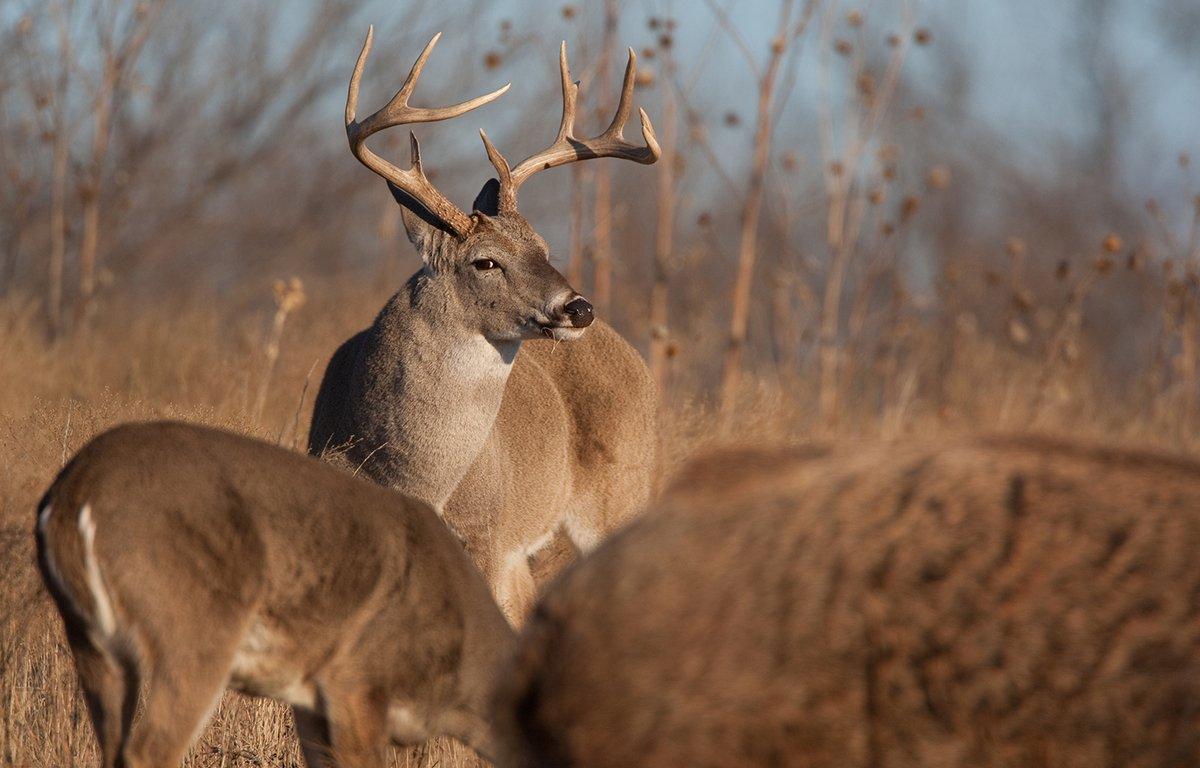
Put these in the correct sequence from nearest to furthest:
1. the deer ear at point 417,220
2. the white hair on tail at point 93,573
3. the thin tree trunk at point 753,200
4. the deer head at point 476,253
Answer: the white hair on tail at point 93,573
the deer head at point 476,253
the deer ear at point 417,220
the thin tree trunk at point 753,200

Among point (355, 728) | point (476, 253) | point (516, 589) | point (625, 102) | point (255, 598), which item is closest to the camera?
point (255, 598)

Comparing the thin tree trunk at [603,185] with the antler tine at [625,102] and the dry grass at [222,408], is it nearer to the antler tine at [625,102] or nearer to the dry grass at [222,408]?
the dry grass at [222,408]

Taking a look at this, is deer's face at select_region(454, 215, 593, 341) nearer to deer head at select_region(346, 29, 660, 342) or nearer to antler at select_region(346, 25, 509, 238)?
deer head at select_region(346, 29, 660, 342)

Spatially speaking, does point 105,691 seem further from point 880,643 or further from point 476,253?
point 476,253

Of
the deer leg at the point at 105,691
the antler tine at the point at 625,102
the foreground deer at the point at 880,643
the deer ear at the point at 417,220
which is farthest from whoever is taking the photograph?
the antler tine at the point at 625,102

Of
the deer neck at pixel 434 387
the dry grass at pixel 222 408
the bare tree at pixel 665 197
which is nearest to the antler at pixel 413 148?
the deer neck at pixel 434 387

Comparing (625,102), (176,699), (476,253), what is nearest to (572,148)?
(625,102)

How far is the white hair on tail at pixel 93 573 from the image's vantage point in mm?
3318

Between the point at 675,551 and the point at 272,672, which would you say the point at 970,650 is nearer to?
the point at 675,551

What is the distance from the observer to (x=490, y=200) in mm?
7074

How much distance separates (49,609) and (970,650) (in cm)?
387

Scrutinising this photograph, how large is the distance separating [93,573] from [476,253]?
11.3 ft

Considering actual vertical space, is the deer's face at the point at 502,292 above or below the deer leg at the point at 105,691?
above

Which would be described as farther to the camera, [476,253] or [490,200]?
[490,200]
